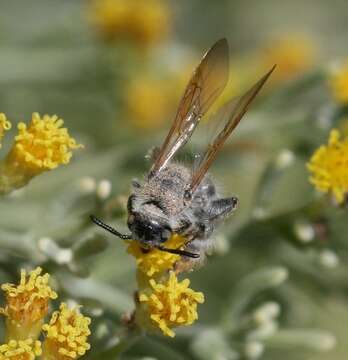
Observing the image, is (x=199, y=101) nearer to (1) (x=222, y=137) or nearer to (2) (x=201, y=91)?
(2) (x=201, y=91)

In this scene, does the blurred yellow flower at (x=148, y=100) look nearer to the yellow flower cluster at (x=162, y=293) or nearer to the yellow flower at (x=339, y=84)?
the yellow flower at (x=339, y=84)

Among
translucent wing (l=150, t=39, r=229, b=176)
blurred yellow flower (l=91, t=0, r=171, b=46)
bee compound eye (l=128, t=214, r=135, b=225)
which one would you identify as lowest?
bee compound eye (l=128, t=214, r=135, b=225)

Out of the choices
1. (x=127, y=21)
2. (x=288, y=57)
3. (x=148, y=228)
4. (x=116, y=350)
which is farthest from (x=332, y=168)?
(x=288, y=57)

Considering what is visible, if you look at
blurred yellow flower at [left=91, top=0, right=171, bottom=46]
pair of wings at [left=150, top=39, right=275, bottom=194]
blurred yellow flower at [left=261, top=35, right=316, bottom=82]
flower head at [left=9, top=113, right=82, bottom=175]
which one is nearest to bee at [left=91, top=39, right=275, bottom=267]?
pair of wings at [left=150, top=39, right=275, bottom=194]

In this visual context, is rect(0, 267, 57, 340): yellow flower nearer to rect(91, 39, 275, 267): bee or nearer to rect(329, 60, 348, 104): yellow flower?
rect(91, 39, 275, 267): bee

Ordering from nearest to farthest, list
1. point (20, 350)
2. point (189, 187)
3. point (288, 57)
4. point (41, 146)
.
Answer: point (20, 350) → point (189, 187) → point (41, 146) → point (288, 57)
